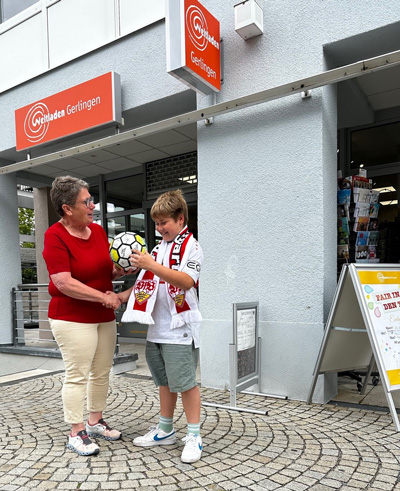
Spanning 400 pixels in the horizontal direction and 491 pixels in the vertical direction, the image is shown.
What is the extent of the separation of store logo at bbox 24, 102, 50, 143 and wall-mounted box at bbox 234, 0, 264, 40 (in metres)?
2.98

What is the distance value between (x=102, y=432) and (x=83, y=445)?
28 cm

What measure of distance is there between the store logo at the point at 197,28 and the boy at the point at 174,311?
1.92 m

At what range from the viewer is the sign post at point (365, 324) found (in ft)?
10.3

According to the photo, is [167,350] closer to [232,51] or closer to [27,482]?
[27,482]

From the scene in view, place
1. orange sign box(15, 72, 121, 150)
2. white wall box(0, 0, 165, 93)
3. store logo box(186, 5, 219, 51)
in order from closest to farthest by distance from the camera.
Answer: store logo box(186, 5, 219, 51) < orange sign box(15, 72, 121, 150) < white wall box(0, 0, 165, 93)

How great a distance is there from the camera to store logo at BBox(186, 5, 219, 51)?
3.76 m

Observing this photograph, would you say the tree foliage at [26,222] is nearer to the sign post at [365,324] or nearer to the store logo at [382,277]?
the sign post at [365,324]

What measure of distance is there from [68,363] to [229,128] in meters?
2.80

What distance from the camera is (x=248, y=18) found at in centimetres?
392

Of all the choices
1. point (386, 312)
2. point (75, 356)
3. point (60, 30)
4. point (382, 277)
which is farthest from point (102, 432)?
point (60, 30)

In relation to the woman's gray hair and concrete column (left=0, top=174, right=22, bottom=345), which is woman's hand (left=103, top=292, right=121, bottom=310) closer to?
the woman's gray hair

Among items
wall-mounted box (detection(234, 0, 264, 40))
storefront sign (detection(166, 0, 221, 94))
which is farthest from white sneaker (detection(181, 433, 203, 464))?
wall-mounted box (detection(234, 0, 264, 40))

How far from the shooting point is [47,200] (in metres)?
8.77

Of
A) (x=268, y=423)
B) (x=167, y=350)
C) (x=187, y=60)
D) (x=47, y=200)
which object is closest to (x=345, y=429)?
(x=268, y=423)
